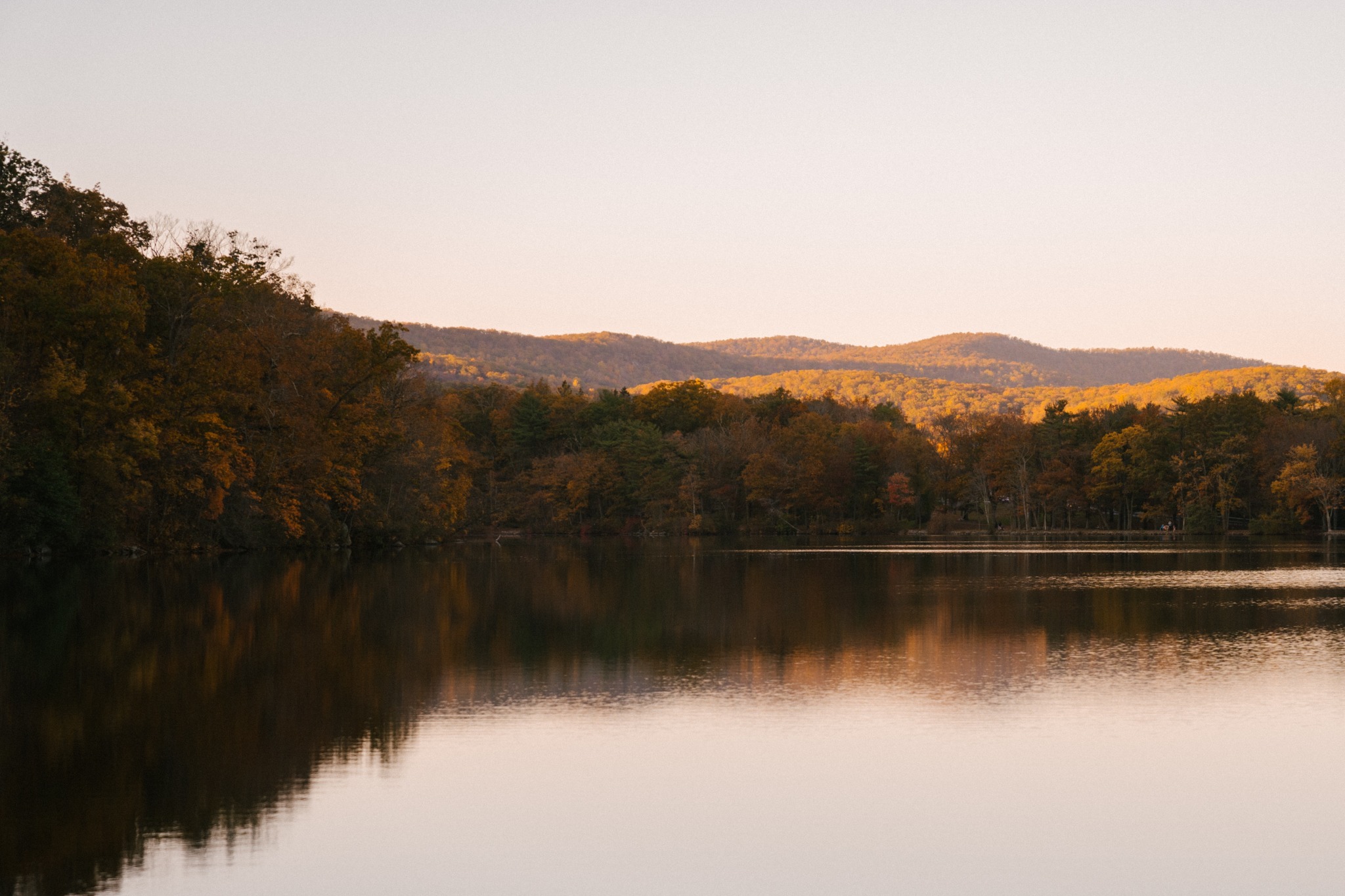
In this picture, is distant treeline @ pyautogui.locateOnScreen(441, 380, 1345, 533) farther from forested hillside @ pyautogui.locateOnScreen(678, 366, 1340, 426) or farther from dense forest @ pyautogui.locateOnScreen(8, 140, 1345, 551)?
forested hillside @ pyautogui.locateOnScreen(678, 366, 1340, 426)

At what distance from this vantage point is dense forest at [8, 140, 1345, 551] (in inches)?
1544

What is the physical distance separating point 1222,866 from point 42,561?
41176 millimetres

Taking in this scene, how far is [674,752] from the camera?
1043 centimetres

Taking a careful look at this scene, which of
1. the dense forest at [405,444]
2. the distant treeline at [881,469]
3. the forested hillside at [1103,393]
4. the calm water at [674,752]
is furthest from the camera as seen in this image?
the forested hillside at [1103,393]

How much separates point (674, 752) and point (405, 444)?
4920 centimetres

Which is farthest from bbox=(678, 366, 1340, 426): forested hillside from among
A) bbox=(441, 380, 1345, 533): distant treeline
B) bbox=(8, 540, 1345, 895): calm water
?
bbox=(8, 540, 1345, 895): calm water

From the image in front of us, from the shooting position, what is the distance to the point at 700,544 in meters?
73.2

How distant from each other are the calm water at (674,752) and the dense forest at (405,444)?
18.9 metres

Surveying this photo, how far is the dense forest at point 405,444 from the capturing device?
39219mm

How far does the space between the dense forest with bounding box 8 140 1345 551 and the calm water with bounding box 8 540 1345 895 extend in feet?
62.0

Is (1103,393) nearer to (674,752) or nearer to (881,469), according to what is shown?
(881,469)

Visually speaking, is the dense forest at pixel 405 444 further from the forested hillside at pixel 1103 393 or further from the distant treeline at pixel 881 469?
the forested hillside at pixel 1103 393

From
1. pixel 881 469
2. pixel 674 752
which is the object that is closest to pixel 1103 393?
pixel 881 469

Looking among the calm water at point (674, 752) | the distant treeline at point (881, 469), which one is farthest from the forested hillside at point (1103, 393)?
the calm water at point (674, 752)
